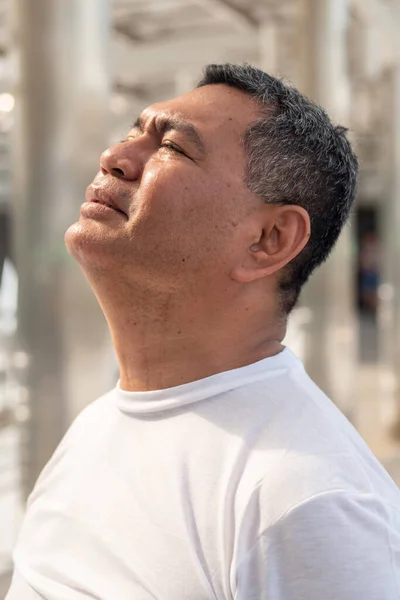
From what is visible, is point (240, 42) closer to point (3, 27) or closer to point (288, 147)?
point (3, 27)

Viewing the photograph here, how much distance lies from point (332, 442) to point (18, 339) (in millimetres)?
2038

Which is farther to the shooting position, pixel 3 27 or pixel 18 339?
pixel 3 27

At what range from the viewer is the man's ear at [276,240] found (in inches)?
42.9

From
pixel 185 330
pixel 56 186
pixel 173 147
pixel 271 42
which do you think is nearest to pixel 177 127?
pixel 173 147

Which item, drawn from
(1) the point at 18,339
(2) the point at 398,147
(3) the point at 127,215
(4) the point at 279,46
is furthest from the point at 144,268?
(4) the point at 279,46

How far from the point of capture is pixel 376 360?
9781 millimetres

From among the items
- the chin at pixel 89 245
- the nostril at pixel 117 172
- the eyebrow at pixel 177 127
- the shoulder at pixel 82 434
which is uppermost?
the eyebrow at pixel 177 127

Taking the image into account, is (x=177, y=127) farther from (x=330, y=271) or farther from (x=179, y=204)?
(x=330, y=271)

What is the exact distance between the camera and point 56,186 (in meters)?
2.64

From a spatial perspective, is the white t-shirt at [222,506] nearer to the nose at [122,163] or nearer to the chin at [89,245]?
the chin at [89,245]

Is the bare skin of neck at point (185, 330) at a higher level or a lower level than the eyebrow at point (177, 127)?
lower

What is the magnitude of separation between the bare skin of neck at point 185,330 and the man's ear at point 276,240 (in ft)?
0.11

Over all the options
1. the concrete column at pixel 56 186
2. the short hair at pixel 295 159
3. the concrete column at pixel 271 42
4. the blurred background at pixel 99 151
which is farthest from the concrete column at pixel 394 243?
the short hair at pixel 295 159

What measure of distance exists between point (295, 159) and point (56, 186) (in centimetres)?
167
